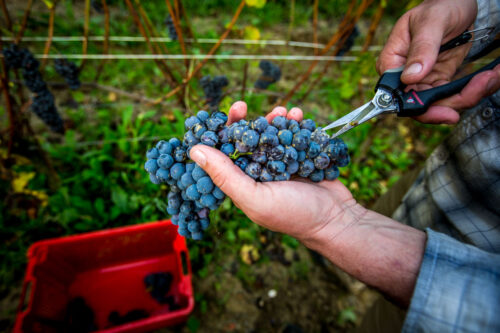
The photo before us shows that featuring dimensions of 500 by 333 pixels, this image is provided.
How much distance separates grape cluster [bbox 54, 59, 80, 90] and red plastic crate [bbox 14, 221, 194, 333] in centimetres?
163

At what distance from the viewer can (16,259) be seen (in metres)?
2.29

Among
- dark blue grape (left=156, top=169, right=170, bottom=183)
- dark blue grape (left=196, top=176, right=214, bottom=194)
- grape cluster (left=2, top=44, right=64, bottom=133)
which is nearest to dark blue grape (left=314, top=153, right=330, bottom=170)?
dark blue grape (left=196, top=176, right=214, bottom=194)

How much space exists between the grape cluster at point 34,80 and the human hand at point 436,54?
2.93 metres

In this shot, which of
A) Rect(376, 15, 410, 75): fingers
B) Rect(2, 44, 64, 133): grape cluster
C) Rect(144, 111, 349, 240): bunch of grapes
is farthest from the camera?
Rect(2, 44, 64, 133): grape cluster

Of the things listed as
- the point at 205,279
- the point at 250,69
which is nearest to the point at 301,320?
the point at 205,279

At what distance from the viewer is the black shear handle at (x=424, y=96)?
131 centimetres

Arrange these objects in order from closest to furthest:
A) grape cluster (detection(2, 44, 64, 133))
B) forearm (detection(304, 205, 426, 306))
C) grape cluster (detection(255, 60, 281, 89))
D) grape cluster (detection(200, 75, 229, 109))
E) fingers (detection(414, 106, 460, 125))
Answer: forearm (detection(304, 205, 426, 306)), fingers (detection(414, 106, 460, 125)), grape cluster (detection(2, 44, 64, 133)), grape cluster (detection(200, 75, 229, 109)), grape cluster (detection(255, 60, 281, 89))

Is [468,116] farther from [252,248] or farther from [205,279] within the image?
[205,279]

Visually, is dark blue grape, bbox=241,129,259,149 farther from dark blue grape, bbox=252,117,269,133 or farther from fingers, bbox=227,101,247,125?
fingers, bbox=227,101,247,125

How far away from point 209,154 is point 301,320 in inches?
85.7

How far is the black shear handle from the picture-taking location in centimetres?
131

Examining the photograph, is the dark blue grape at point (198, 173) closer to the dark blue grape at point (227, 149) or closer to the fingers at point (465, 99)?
the dark blue grape at point (227, 149)

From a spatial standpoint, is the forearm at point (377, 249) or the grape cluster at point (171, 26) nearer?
the forearm at point (377, 249)

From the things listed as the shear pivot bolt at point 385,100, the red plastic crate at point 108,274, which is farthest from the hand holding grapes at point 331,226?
the red plastic crate at point 108,274
